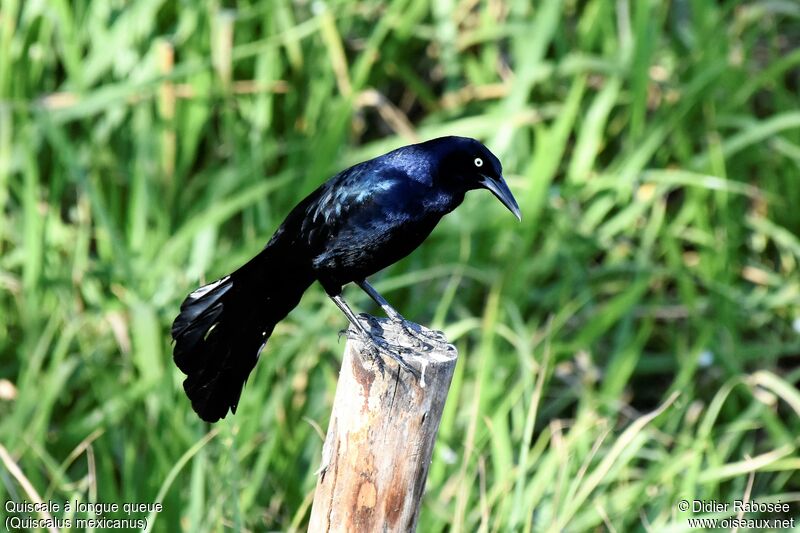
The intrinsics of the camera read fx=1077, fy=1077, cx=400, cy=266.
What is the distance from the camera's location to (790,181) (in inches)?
182

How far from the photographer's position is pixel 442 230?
4109 millimetres

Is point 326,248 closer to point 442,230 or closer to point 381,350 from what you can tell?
point 381,350

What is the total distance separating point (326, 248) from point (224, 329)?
31 centimetres

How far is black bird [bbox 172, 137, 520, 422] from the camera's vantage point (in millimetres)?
2488

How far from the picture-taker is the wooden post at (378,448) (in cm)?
216

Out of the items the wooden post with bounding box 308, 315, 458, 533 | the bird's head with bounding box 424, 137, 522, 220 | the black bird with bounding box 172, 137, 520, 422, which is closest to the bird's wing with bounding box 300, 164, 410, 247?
the black bird with bounding box 172, 137, 520, 422

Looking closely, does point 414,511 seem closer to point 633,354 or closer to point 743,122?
point 633,354

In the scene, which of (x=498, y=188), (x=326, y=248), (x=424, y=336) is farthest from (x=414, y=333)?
(x=498, y=188)

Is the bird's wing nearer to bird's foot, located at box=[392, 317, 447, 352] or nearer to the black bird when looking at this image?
the black bird

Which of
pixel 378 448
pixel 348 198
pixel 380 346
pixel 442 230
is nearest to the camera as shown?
pixel 378 448

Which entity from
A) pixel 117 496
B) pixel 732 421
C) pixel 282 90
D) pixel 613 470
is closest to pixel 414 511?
pixel 613 470

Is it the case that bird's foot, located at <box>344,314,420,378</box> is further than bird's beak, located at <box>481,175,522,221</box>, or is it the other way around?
bird's beak, located at <box>481,175,522,221</box>

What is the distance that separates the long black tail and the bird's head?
42 cm

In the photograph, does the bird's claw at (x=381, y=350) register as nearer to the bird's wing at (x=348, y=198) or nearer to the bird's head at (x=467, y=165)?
the bird's wing at (x=348, y=198)
